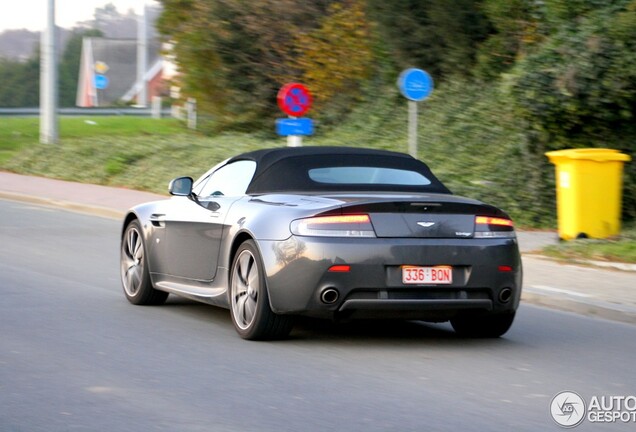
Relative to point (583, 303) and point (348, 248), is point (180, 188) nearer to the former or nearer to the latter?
point (348, 248)

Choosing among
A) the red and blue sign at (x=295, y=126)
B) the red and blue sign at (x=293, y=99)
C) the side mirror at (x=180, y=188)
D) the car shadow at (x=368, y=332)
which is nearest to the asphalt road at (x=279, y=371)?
the car shadow at (x=368, y=332)

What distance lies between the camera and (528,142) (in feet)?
61.3

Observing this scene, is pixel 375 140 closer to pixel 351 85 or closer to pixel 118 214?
pixel 351 85

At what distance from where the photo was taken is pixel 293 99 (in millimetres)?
20891

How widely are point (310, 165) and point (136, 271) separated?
2.12m

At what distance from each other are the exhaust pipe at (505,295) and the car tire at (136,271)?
3193 millimetres

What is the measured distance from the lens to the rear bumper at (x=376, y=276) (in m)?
7.89

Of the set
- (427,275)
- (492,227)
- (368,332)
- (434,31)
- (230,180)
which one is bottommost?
(368,332)

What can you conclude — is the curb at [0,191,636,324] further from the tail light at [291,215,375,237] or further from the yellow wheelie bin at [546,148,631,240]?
the tail light at [291,215,375,237]

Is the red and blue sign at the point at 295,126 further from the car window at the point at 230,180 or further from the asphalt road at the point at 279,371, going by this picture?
the car window at the point at 230,180

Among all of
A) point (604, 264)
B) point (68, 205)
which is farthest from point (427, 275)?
point (68, 205)

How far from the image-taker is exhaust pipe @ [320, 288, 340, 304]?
791 centimetres

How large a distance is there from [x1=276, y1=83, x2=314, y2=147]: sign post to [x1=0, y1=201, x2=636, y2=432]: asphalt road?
30.7 feet

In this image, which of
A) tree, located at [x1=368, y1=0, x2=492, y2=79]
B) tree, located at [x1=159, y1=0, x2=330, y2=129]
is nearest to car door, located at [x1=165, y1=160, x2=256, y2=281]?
tree, located at [x1=368, y1=0, x2=492, y2=79]
